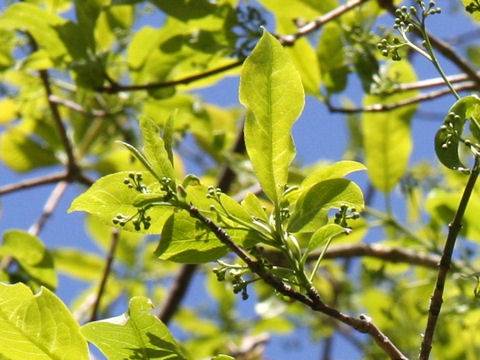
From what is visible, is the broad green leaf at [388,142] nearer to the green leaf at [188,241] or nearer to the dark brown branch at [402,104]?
the dark brown branch at [402,104]

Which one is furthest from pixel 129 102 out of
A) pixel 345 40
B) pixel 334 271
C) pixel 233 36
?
pixel 334 271

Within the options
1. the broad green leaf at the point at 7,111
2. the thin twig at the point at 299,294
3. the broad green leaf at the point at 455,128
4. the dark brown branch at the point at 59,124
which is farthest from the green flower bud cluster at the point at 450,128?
the broad green leaf at the point at 7,111

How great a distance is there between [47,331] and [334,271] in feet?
8.89

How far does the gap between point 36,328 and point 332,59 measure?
3.73 ft

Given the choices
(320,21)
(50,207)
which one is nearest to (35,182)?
(50,207)

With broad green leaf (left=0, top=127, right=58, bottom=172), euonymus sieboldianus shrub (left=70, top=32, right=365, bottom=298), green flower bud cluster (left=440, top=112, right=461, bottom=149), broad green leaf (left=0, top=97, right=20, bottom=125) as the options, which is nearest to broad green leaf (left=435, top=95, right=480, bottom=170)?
green flower bud cluster (left=440, top=112, right=461, bottom=149)

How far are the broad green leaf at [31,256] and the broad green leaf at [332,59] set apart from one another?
77 centimetres

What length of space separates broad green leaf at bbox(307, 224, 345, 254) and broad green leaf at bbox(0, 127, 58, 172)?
2089 mm

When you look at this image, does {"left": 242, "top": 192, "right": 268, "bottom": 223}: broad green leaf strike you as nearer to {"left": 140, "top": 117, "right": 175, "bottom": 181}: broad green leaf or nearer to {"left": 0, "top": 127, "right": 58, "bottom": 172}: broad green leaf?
{"left": 140, "top": 117, "right": 175, "bottom": 181}: broad green leaf

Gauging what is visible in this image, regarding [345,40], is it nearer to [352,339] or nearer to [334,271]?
[352,339]

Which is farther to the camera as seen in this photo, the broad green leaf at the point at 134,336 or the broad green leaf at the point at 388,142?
the broad green leaf at the point at 388,142

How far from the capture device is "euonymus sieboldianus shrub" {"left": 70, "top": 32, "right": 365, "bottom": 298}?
1.19m

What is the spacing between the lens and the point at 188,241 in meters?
1.24

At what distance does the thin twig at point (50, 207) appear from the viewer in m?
2.81
